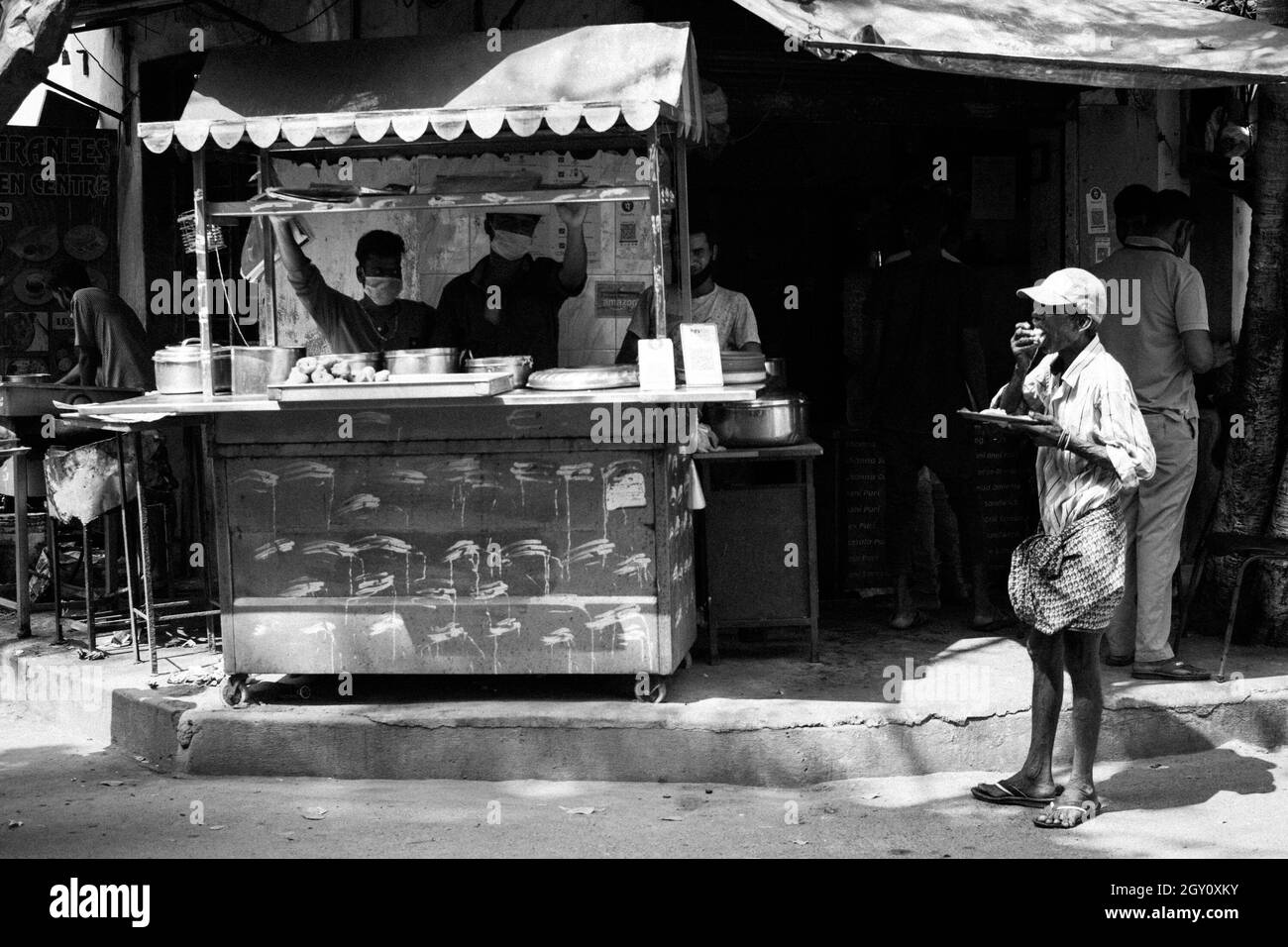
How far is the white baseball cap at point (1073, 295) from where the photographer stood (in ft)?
15.7

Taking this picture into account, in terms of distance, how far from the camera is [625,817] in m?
5.11

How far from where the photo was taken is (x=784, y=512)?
259 inches

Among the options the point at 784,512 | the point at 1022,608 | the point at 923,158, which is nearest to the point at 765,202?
the point at 923,158

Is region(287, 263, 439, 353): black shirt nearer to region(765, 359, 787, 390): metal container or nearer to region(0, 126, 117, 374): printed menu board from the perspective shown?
region(765, 359, 787, 390): metal container

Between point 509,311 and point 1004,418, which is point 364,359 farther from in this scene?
point 1004,418

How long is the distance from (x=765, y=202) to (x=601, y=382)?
149 inches

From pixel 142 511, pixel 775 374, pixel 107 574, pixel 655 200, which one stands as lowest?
pixel 107 574

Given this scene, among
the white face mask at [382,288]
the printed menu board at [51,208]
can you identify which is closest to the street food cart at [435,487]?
the white face mask at [382,288]

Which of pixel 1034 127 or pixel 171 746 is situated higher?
pixel 1034 127

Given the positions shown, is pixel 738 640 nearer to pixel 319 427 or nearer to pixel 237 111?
pixel 319 427

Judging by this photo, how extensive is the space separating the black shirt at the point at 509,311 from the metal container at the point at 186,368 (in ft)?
4.07

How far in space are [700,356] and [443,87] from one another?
147cm

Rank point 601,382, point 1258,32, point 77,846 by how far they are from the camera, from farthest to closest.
A: point 1258,32
point 601,382
point 77,846

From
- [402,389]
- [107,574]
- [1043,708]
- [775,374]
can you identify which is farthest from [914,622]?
[107,574]
